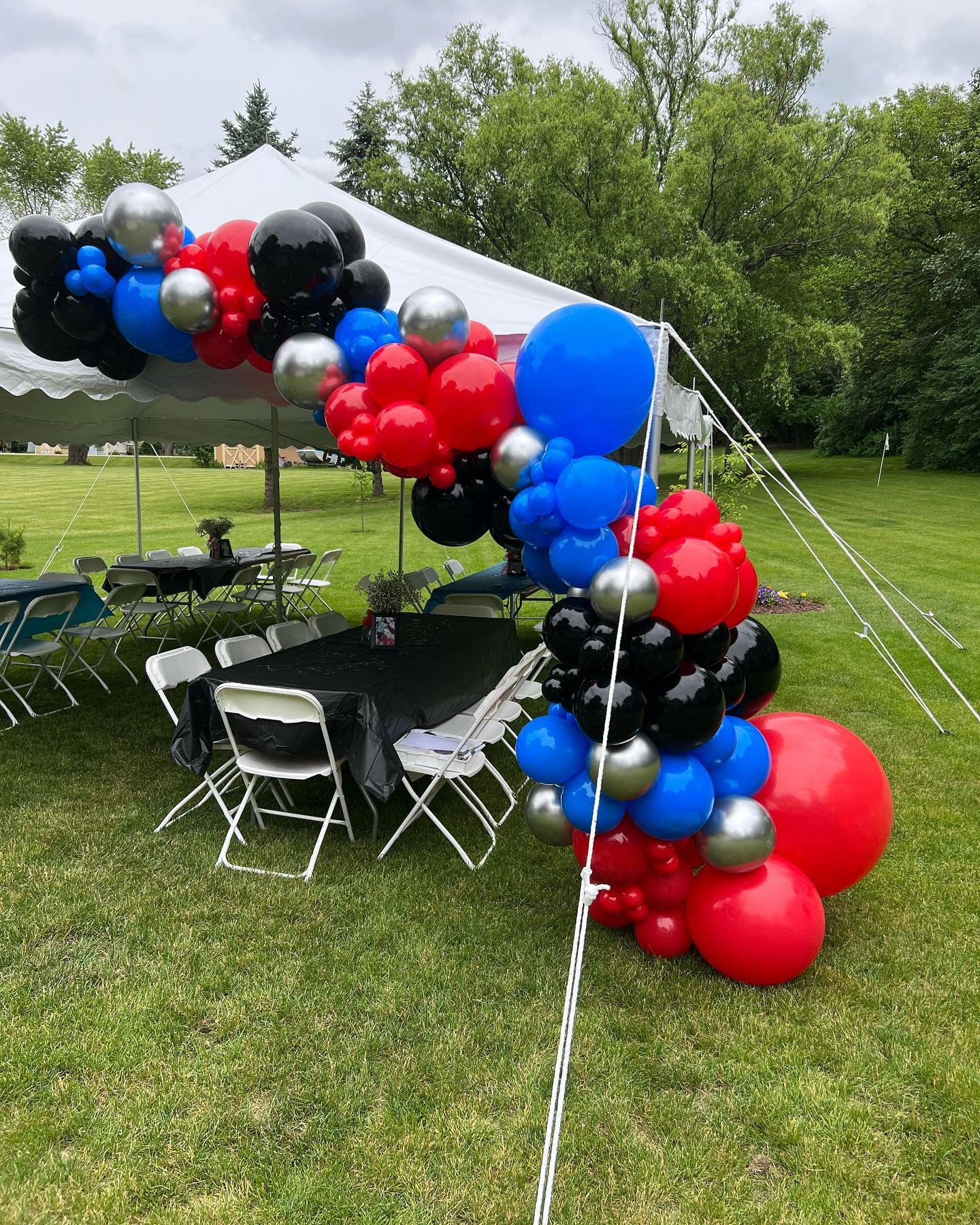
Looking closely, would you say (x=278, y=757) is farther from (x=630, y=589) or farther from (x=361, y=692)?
(x=630, y=589)

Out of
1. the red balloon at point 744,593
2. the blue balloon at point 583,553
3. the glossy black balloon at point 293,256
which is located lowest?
the red balloon at point 744,593

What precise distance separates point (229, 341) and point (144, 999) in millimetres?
2606

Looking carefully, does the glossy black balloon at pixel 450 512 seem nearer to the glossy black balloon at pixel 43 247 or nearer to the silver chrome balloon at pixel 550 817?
the silver chrome balloon at pixel 550 817

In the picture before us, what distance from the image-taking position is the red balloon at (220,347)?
11.4ft

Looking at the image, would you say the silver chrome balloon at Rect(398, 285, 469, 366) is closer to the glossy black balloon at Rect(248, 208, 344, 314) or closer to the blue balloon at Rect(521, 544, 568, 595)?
the glossy black balloon at Rect(248, 208, 344, 314)

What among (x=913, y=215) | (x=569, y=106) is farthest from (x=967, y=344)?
(x=569, y=106)

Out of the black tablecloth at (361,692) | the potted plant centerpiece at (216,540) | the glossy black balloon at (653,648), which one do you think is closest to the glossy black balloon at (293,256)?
the black tablecloth at (361,692)

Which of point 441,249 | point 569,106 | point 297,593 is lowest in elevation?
point 297,593

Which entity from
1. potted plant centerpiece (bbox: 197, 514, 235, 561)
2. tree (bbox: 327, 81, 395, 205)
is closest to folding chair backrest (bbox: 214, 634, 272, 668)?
potted plant centerpiece (bbox: 197, 514, 235, 561)

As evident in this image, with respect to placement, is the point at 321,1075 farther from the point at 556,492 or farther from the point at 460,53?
the point at 460,53

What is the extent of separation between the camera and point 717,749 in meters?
2.81

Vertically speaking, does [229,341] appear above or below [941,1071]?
above

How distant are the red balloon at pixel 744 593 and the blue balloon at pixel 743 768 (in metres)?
0.41

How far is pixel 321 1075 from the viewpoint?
2359mm
